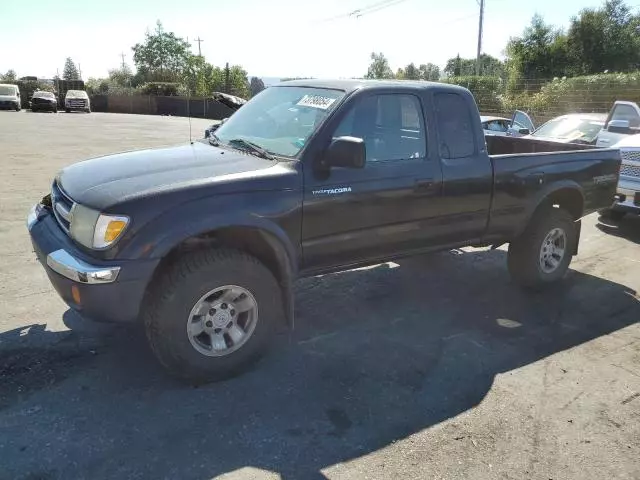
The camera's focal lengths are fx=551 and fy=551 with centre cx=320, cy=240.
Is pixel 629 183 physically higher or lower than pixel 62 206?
lower

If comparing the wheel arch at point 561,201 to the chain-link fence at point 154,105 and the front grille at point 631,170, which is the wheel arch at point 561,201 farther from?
the chain-link fence at point 154,105

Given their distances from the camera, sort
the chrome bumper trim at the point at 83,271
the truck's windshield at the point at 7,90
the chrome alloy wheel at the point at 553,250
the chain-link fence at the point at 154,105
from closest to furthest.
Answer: the chrome bumper trim at the point at 83,271 < the chrome alloy wheel at the point at 553,250 < the truck's windshield at the point at 7,90 < the chain-link fence at the point at 154,105

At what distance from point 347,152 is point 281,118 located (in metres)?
0.90

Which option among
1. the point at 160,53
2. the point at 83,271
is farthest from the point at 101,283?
the point at 160,53

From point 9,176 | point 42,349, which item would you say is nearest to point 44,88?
point 9,176

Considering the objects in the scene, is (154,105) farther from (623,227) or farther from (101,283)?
(101,283)

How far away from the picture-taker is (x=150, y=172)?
364cm

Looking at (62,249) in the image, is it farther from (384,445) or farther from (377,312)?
(377,312)

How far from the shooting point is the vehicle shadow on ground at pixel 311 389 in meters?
2.89

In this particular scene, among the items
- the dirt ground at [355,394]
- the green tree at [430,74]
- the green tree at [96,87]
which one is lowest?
the dirt ground at [355,394]

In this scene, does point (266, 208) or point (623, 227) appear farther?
point (623, 227)

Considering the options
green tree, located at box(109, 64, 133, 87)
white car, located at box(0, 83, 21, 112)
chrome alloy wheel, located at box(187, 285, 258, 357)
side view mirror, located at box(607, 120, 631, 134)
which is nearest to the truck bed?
chrome alloy wheel, located at box(187, 285, 258, 357)

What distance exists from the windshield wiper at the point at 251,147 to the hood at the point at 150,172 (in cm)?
6

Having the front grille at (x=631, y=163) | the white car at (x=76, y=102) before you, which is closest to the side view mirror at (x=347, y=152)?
the front grille at (x=631, y=163)
